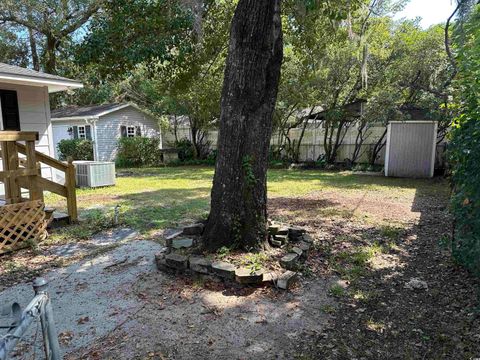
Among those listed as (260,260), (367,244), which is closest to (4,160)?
(260,260)

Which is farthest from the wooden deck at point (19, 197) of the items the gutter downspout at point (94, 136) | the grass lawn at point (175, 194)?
the gutter downspout at point (94, 136)

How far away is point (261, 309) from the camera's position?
2953 mm

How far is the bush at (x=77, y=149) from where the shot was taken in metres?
16.0

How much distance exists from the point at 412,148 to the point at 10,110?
37.6 ft

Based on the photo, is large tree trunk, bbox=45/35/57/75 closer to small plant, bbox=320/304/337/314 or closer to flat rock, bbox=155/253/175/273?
flat rock, bbox=155/253/175/273

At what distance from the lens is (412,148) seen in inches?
439

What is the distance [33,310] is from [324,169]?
13588mm

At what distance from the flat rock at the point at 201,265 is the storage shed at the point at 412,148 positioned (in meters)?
9.71

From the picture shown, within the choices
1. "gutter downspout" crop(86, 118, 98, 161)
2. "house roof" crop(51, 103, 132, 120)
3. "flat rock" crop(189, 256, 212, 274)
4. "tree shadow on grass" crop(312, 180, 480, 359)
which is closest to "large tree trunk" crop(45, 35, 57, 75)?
"house roof" crop(51, 103, 132, 120)

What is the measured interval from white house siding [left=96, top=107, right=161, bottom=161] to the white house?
8.03 meters

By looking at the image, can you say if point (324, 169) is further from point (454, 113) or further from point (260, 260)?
point (260, 260)

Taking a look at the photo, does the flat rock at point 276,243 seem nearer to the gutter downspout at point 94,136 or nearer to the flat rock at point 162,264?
the flat rock at point 162,264

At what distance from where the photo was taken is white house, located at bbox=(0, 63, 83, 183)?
7.31 meters

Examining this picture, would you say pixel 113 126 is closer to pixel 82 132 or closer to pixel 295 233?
pixel 82 132
